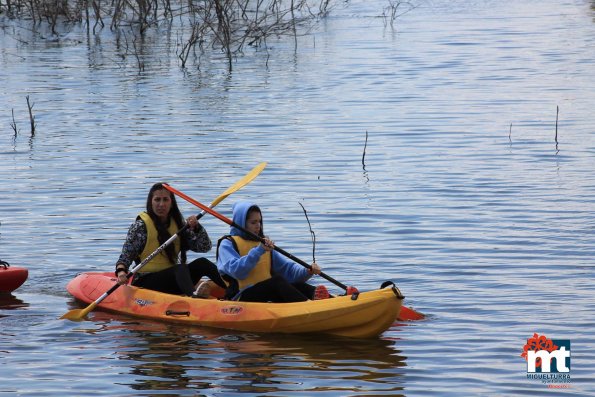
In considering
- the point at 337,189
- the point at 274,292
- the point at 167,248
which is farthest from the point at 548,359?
the point at 337,189

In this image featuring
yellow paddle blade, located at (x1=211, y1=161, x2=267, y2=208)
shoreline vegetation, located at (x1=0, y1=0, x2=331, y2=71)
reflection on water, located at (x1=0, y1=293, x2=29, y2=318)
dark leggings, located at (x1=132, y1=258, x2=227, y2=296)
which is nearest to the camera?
dark leggings, located at (x1=132, y1=258, x2=227, y2=296)

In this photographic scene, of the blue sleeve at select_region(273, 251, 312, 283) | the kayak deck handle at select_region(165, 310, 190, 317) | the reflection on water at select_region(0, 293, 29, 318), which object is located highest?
the blue sleeve at select_region(273, 251, 312, 283)

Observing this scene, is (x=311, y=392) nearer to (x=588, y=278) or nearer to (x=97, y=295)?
(x=97, y=295)

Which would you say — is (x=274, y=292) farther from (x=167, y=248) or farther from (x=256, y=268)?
(x=167, y=248)

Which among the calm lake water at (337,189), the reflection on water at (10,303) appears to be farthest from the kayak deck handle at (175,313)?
the reflection on water at (10,303)

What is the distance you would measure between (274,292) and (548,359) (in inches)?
83.7

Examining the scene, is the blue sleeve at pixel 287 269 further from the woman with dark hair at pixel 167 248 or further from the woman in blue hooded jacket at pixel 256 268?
the woman with dark hair at pixel 167 248

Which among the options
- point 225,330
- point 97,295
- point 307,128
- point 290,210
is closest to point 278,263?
point 225,330

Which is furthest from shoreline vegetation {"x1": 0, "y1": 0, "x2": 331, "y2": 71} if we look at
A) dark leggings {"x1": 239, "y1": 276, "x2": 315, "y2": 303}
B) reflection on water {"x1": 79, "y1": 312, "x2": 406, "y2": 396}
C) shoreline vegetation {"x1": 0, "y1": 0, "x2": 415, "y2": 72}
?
reflection on water {"x1": 79, "y1": 312, "x2": 406, "y2": 396}

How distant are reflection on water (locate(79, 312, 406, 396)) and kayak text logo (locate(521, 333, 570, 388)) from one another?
0.87 m

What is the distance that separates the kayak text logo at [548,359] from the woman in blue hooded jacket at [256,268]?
5.38ft

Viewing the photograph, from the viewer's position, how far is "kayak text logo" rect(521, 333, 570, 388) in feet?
28.7

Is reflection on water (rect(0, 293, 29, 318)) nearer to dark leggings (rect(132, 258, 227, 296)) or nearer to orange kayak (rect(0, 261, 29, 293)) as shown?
orange kayak (rect(0, 261, 29, 293))

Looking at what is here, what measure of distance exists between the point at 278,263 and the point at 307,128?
943 cm
